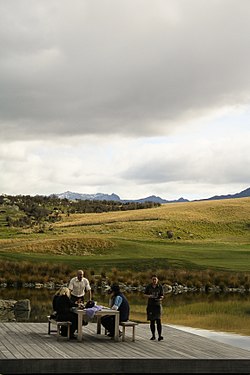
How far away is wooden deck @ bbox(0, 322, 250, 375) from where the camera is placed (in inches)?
703

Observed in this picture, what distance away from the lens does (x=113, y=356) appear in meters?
18.8

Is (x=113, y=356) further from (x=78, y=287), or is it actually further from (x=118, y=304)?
(x=78, y=287)

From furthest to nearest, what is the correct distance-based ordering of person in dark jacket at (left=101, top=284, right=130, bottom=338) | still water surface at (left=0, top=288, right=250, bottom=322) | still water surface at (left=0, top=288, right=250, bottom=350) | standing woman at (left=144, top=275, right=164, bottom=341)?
1. still water surface at (left=0, top=288, right=250, bottom=322)
2. still water surface at (left=0, top=288, right=250, bottom=350)
3. standing woman at (left=144, top=275, right=164, bottom=341)
4. person in dark jacket at (left=101, top=284, right=130, bottom=338)

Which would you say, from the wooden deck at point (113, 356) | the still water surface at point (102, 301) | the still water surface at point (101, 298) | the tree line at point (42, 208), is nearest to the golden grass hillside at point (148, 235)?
the tree line at point (42, 208)

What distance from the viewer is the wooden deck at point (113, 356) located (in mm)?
17844

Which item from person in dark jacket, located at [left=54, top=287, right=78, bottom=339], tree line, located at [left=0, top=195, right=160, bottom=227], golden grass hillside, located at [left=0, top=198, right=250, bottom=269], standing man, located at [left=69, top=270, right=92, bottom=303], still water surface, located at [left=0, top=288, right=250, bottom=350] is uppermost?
tree line, located at [left=0, top=195, right=160, bottom=227]

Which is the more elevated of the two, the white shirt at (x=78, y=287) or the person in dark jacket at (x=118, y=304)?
the white shirt at (x=78, y=287)

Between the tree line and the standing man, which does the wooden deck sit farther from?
the tree line

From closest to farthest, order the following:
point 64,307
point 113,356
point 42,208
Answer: point 113,356 < point 64,307 < point 42,208

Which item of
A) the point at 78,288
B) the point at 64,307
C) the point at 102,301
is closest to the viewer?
the point at 64,307

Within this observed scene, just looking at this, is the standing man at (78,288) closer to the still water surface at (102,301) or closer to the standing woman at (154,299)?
the standing woman at (154,299)

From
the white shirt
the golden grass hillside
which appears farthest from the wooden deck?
the golden grass hillside

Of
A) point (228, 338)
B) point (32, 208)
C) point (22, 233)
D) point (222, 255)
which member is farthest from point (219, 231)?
point (228, 338)

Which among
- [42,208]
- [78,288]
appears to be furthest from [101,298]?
[42,208]
